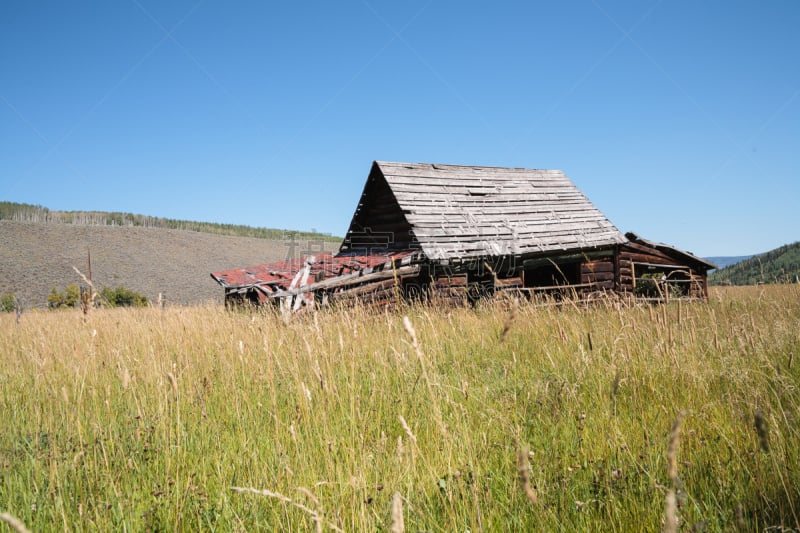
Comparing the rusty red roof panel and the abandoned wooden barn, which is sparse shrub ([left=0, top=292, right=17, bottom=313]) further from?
the rusty red roof panel

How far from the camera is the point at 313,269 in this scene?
10.8 m

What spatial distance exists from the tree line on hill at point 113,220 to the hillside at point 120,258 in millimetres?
2134

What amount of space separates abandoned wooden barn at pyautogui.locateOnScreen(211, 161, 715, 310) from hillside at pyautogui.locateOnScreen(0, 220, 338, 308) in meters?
15.7

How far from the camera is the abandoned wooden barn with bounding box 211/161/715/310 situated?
1045cm

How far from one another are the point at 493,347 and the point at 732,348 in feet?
7.18

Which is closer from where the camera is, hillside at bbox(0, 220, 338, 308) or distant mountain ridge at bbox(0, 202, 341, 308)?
hillside at bbox(0, 220, 338, 308)

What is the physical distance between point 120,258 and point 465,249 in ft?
133

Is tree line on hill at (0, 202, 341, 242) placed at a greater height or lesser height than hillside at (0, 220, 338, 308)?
greater

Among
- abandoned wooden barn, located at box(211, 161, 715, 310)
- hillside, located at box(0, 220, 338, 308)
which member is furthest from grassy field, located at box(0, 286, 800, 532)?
hillside, located at box(0, 220, 338, 308)

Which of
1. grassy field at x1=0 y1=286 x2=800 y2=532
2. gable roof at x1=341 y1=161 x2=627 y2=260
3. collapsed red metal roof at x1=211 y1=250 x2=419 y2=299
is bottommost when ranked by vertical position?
grassy field at x1=0 y1=286 x2=800 y2=532

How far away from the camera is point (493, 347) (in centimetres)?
510

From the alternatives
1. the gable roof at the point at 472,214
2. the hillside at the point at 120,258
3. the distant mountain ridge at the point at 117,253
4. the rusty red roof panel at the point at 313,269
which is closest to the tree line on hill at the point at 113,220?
the distant mountain ridge at the point at 117,253

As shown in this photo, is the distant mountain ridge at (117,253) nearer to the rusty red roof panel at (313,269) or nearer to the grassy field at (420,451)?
the rusty red roof panel at (313,269)

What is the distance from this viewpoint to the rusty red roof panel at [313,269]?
10242 millimetres
